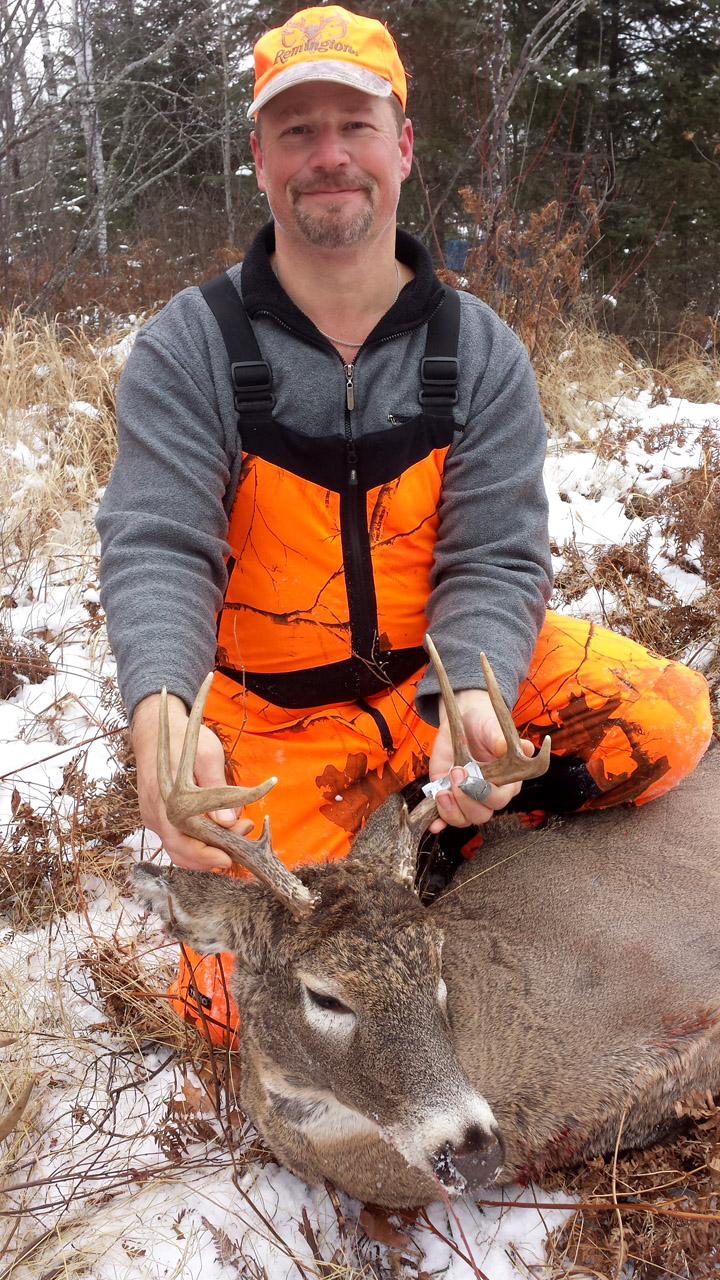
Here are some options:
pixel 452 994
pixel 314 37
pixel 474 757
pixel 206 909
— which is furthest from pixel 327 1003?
pixel 314 37

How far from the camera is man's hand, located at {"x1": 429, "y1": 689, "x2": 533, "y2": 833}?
90.5 inches

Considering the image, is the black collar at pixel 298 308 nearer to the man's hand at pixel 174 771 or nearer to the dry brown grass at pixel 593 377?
the man's hand at pixel 174 771

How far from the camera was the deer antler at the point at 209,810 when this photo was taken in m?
1.92

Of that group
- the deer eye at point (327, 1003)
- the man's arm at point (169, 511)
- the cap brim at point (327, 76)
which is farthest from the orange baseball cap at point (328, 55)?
the deer eye at point (327, 1003)

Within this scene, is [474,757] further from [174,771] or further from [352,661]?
[174,771]

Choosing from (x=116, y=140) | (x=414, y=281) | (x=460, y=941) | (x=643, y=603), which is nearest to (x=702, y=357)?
(x=643, y=603)

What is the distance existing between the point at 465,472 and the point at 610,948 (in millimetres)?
1442

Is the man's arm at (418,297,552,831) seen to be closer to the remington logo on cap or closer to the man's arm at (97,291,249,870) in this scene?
the man's arm at (97,291,249,870)

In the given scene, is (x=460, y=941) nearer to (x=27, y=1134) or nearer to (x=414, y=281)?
(x=27, y=1134)

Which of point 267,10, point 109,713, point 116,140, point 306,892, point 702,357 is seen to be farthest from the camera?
point 116,140

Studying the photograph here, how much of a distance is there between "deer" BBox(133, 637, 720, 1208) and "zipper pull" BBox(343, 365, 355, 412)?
106cm

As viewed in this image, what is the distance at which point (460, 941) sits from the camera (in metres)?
2.54

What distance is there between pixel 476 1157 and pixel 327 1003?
0.42 meters

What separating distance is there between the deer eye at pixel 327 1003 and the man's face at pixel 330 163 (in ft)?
6.93
